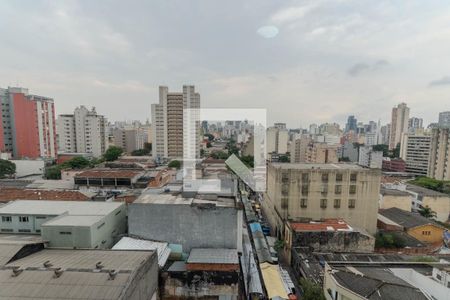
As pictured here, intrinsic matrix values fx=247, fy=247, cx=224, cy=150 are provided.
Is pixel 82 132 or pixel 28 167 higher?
pixel 82 132

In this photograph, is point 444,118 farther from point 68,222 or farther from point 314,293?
point 68,222

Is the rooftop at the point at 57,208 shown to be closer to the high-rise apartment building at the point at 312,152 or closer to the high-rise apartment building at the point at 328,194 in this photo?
the high-rise apartment building at the point at 328,194

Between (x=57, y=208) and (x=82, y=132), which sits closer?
(x=57, y=208)

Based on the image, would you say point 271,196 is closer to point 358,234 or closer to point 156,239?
point 358,234

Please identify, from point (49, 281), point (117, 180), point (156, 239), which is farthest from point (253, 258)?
point (117, 180)

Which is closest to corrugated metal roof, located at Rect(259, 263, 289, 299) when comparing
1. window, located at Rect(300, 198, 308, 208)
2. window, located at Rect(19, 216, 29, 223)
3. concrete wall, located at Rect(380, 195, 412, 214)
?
window, located at Rect(300, 198, 308, 208)

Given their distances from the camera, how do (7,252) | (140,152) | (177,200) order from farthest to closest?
(140,152), (177,200), (7,252)

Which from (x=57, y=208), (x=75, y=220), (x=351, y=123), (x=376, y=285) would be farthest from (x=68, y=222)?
(x=351, y=123)

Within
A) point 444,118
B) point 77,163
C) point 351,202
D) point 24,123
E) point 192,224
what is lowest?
point 351,202
